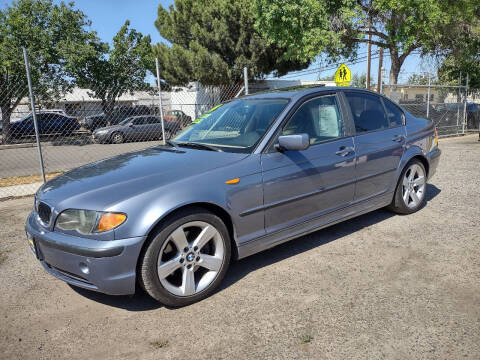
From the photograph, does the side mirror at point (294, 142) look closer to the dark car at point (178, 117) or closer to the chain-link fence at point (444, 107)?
the dark car at point (178, 117)

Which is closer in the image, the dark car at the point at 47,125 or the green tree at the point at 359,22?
the dark car at the point at 47,125

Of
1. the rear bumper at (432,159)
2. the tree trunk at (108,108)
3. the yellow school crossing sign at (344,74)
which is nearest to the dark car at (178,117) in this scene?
the tree trunk at (108,108)

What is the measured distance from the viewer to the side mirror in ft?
10.5

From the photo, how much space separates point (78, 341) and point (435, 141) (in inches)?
191

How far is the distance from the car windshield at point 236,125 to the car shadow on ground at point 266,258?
1.13m

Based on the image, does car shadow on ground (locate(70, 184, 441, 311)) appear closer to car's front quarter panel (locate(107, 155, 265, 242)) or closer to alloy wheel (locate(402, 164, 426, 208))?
alloy wheel (locate(402, 164, 426, 208))

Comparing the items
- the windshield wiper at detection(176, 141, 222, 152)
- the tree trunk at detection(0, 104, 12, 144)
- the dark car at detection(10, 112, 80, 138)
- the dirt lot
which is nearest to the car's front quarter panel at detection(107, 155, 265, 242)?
the windshield wiper at detection(176, 141, 222, 152)

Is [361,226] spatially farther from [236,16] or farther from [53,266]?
[236,16]

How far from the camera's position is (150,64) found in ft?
74.7

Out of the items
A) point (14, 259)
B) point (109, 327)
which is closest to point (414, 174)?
point (109, 327)

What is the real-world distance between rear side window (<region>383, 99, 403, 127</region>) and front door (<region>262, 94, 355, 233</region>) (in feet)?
3.06

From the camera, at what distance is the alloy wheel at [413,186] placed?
4719 millimetres

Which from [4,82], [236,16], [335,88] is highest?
[236,16]

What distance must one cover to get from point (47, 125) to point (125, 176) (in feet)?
35.9
